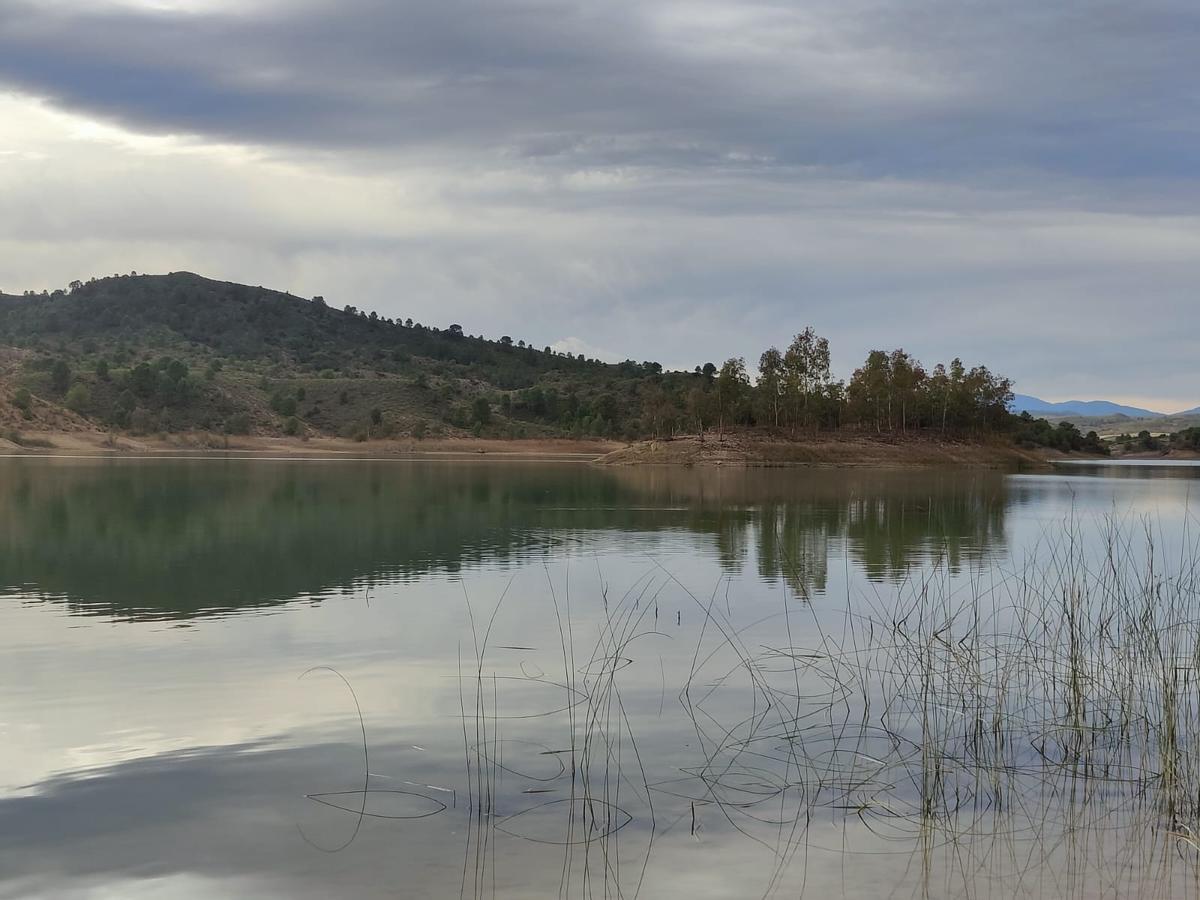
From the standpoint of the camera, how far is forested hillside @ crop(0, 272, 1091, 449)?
105 meters

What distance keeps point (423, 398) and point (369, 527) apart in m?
109

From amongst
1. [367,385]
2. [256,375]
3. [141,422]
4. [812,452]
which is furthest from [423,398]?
[812,452]

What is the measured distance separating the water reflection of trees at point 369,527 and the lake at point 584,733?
1.11 feet

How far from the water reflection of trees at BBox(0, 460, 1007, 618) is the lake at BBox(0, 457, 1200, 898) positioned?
1.11 feet

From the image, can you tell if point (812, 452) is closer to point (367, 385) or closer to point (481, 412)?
point (481, 412)

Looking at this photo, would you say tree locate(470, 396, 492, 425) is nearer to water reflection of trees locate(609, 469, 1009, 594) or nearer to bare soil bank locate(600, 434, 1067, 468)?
bare soil bank locate(600, 434, 1067, 468)

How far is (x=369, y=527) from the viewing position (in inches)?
1332

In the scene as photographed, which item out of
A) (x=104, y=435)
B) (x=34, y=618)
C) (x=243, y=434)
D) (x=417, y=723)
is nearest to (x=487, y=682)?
(x=417, y=723)

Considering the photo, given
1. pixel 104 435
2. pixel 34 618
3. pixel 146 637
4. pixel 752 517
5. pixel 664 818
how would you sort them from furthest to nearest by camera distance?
pixel 104 435
pixel 752 517
pixel 34 618
pixel 146 637
pixel 664 818

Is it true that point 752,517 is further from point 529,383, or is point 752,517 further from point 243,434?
point 529,383

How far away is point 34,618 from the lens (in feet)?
58.1

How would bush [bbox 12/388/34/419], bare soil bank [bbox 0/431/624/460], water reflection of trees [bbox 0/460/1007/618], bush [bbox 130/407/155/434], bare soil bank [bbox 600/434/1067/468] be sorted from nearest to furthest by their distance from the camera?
water reflection of trees [bbox 0/460/1007/618] < bare soil bank [bbox 600/434/1067/468] < bare soil bank [bbox 0/431/624/460] < bush [bbox 12/388/34/419] < bush [bbox 130/407/155/434]

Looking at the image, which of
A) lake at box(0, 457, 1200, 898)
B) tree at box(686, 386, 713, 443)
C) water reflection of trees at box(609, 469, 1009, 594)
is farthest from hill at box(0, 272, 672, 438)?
lake at box(0, 457, 1200, 898)

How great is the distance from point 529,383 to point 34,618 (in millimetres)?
151298
